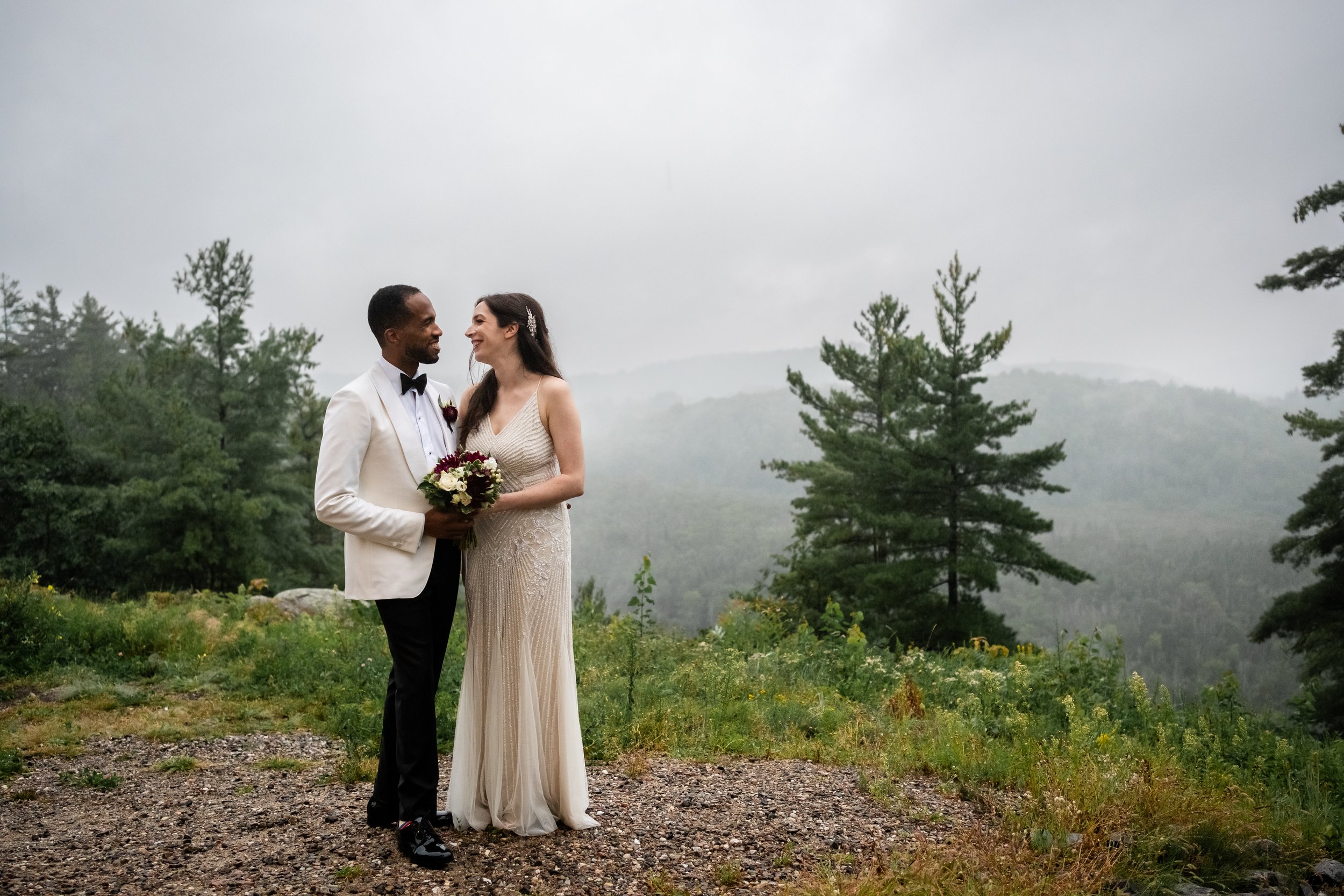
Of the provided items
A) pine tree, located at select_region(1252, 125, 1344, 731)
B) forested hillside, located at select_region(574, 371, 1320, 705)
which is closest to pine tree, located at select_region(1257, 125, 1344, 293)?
pine tree, located at select_region(1252, 125, 1344, 731)

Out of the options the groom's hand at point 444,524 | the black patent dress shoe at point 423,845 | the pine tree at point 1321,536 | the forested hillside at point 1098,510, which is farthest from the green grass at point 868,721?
the forested hillside at point 1098,510

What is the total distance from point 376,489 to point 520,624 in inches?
35.5

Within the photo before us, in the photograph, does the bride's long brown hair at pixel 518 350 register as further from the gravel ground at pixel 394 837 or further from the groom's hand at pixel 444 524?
the gravel ground at pixel 394 837

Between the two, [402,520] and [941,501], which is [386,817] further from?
[941,501]

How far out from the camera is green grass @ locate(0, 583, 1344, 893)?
3789 mm

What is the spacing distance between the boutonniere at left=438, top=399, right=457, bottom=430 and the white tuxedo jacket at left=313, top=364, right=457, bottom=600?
7.9 inches

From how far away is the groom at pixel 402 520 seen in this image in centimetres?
334

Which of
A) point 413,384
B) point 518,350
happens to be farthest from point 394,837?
point 518,350

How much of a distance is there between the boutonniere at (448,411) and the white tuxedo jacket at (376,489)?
0.20 metres

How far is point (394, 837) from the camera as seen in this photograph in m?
3.72

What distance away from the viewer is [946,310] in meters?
20.8

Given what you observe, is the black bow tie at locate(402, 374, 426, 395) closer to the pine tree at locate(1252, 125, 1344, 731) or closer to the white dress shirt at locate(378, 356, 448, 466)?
the white dress shirt at locate(378, 356, 448, 466)

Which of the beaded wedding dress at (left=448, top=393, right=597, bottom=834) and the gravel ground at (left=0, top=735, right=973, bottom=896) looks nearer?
the gravel ground at (left=0, top=735, right=973, bottom=896)

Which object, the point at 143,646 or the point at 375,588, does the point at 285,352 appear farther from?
the point at 375,588
